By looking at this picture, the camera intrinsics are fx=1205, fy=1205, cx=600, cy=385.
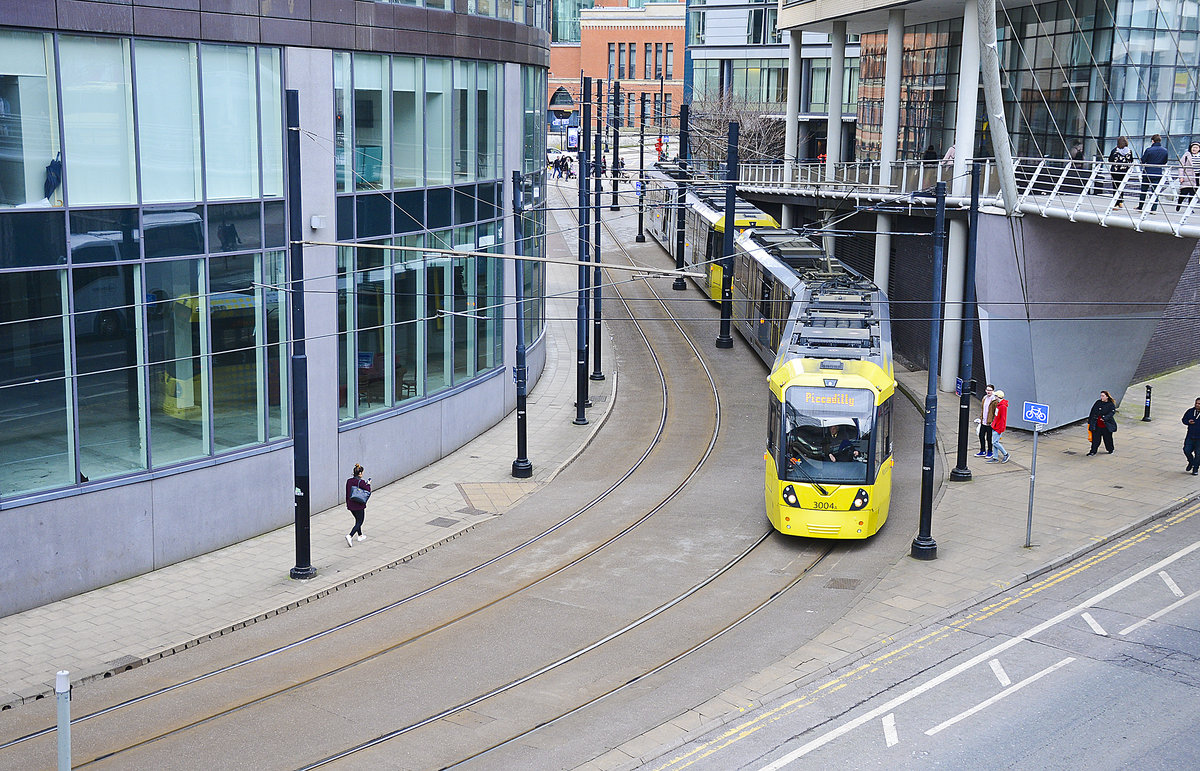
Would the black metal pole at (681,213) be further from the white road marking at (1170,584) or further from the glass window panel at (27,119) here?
the glass window panel at (27,119)

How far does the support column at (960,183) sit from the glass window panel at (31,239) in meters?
20.6

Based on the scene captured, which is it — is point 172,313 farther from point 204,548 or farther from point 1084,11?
point 1084,11

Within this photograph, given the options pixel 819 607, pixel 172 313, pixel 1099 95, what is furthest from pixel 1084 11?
pixel 172 313

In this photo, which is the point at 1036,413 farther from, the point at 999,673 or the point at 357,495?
the point at 357,495

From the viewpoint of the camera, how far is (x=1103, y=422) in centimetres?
2438

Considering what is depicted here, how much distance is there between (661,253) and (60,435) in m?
37.6

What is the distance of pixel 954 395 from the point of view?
30.1 meters

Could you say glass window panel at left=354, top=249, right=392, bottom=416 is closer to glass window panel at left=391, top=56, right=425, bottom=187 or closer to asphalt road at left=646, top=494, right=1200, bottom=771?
glass window panel at left=391, top=56, right=425, bottom=187

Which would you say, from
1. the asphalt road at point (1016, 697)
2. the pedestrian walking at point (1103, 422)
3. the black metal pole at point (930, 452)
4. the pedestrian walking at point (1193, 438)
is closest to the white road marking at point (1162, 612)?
the asphalt road at point (1016, 697)

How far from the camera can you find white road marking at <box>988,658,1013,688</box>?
1402 cm

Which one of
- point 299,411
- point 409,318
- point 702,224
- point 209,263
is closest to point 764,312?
point 702,224

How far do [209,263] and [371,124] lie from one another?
15.0ft

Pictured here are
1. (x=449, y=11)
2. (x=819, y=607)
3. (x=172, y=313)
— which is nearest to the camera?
(x=819, y=607)

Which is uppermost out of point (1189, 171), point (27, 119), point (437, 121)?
point (437, 121)
